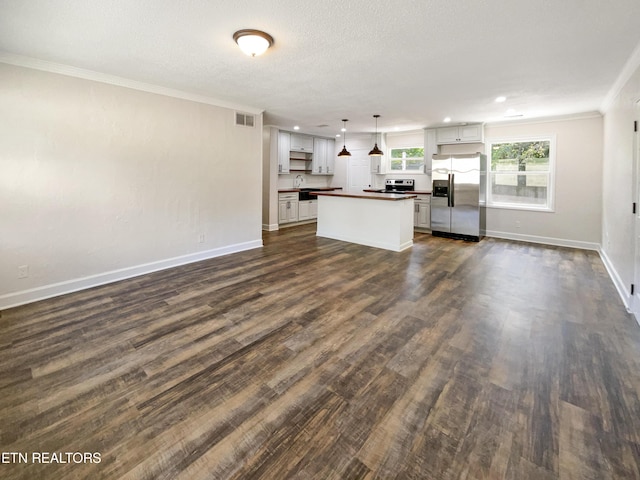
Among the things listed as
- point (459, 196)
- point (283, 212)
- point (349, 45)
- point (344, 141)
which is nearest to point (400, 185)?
point (459, 196)

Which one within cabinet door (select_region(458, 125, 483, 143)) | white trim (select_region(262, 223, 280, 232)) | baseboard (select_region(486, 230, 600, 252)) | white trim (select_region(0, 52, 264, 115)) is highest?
cabinet door (select_region(458, 125, 483, 143))

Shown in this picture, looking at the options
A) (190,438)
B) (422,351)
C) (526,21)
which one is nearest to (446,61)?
(526,21)

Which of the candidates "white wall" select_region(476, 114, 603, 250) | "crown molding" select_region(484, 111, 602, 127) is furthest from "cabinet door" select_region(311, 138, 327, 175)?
"white wall" select_region(476, 114, 603, 250)

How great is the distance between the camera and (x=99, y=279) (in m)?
3.92

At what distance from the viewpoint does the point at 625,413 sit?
1.79 m

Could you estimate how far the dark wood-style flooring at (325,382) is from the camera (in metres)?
1.50

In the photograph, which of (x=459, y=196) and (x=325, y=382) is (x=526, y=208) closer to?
(x=459, y=196)

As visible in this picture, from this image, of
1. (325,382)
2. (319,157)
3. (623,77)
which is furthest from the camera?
(319,157)

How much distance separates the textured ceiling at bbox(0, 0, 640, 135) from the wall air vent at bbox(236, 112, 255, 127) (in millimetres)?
545

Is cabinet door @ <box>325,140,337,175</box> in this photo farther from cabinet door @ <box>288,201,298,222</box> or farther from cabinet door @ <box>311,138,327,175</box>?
cabinet door @ <box>288,201,298,222</box>

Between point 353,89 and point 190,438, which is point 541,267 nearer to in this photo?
point 353,89

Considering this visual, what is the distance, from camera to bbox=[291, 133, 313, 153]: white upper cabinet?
8492mm

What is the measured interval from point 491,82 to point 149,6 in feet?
12.5

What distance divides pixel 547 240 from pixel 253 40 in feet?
21.6
